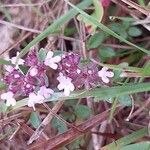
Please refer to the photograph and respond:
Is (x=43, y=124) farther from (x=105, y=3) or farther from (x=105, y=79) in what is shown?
(x=105, y=3)

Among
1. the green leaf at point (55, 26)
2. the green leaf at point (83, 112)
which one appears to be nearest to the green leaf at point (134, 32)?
the green leaf at point (55, 26)

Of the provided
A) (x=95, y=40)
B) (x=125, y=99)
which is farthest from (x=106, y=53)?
(x=125, y=99)

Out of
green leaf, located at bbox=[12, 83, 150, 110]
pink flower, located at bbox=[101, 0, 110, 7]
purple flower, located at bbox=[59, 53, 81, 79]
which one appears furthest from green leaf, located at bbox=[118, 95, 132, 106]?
pink flower, located at bbox=[101, 0, 110, 7]

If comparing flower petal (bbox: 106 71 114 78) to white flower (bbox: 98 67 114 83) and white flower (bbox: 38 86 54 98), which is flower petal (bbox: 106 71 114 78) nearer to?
white flower (bbox: 98 67 114 83)

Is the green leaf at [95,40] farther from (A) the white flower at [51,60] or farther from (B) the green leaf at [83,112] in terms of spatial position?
(A) the white flower at [51,60]

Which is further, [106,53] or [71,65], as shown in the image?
[106,53]

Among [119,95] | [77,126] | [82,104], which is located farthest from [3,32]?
[119,95]
